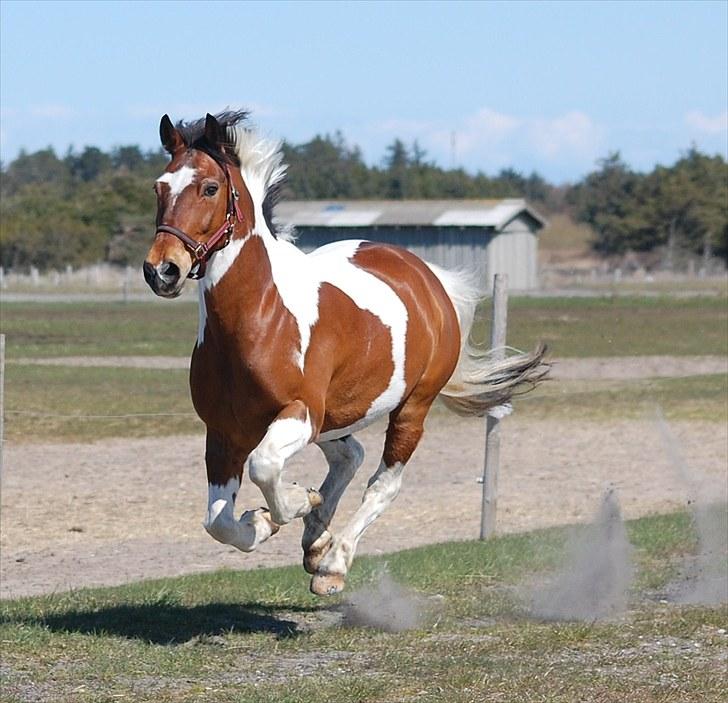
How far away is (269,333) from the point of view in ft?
22.4

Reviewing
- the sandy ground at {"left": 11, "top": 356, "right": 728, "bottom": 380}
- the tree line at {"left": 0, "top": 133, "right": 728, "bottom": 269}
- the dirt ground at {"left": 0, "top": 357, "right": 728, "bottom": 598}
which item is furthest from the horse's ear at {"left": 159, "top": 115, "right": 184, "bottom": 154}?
the tree line at {"left": 0, "top": 133, "right": 728, "bottom": 269}

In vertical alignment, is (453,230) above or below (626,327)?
above

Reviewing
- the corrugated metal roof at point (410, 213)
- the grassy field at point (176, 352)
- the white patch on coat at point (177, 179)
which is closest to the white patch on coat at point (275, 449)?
the white patch on coat at point (177, 179)

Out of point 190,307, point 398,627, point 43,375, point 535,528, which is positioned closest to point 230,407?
point 398,627

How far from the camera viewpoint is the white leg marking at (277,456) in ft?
21.8

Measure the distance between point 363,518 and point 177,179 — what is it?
7.68 feet

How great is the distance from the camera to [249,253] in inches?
269

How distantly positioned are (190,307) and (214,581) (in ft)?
112

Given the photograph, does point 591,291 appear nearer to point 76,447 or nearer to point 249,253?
point 76,447

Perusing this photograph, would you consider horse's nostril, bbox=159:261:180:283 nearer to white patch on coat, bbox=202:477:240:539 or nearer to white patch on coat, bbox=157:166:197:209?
white patch on coat, bbox=157:166:197:209

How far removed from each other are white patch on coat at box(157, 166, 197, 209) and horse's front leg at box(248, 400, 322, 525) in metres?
1.13

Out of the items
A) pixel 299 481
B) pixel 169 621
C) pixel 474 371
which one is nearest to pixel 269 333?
pixel 169 621

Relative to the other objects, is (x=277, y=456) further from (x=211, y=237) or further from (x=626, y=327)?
(x=626, y=327)

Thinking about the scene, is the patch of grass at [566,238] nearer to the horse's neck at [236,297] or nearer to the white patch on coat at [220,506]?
the white patch on coat at [220,506]
